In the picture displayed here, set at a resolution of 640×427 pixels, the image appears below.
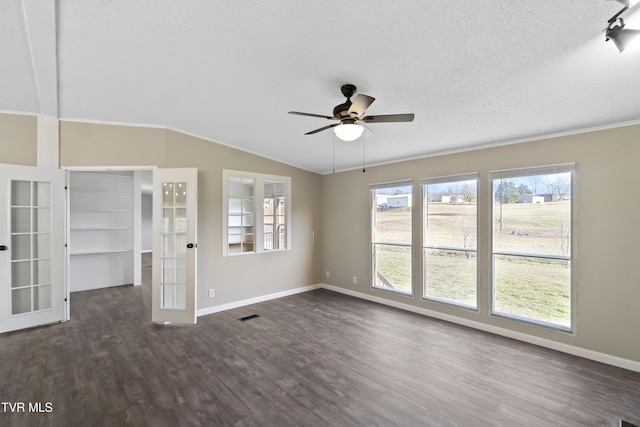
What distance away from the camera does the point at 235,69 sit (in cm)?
254

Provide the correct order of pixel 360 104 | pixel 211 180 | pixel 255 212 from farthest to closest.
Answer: pixel 255 212 < pixel 211 180 < pixel 360 104

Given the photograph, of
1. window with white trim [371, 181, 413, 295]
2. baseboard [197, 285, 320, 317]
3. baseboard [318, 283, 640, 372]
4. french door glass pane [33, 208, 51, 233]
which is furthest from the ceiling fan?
french door glass pane [33, 208, 51, 233]

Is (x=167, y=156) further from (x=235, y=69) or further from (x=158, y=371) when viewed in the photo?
(x=158, y=371)

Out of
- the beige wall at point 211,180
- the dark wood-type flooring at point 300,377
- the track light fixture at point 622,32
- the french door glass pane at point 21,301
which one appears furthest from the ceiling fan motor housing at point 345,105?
the french door glass pane at point 21,301

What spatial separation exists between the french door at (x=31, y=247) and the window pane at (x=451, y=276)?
18.1 ft

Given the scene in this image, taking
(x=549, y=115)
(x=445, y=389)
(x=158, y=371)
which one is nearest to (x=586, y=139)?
(x=549, y=115)

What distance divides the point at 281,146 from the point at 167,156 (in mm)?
1733

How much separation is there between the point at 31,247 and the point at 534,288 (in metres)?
6.71

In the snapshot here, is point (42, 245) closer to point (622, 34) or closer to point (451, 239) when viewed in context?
point (451, 239)

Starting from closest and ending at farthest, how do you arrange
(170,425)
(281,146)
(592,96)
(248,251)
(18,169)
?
(170,425) → (592,96) → (18,169) → (281,146) → (248,251)

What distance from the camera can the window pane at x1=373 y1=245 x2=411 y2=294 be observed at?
4.74m

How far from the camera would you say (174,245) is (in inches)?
161

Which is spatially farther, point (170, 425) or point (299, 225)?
point (299, 225)

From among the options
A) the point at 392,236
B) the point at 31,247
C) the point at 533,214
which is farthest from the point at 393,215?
the point at 31,247
